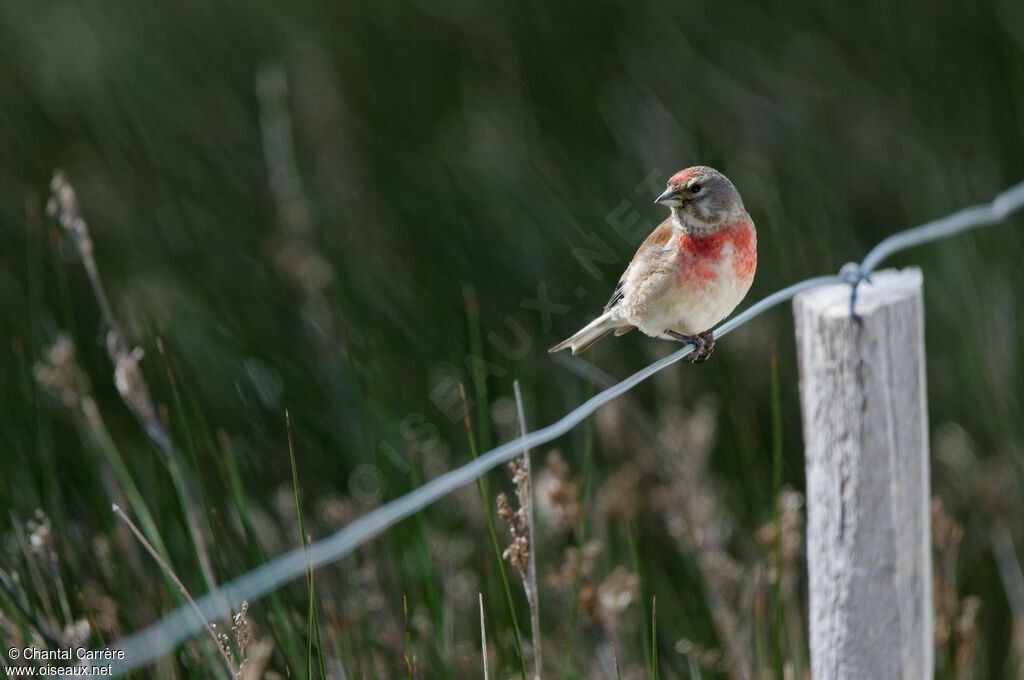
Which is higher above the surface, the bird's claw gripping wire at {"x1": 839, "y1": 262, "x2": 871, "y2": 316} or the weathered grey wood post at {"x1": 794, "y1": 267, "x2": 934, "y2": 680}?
the bird's claw gripping wire at {"x1": 839, "y1": 262, "x2": 871, "y2": 316}

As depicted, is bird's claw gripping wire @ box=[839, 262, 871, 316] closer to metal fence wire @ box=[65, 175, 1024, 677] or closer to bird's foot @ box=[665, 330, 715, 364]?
metal fence wire @ box=[65, 175, 1024, 677]

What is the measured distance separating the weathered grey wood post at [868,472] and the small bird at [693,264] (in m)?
0.52

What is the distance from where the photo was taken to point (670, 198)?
737 millimetres

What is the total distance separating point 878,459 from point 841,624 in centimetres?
22

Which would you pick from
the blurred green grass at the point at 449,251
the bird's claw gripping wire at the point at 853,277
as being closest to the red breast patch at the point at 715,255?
the blurred green grass at the point at 449,251

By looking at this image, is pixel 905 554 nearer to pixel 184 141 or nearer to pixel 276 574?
pixel 276 574

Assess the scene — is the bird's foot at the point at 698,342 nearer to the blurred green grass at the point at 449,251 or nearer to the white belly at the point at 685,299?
the white belly at the point at 685,299

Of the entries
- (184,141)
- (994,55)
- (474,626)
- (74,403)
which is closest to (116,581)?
(74,403)

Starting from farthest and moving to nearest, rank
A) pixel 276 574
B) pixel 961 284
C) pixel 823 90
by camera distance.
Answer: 1. pixel 823 90
2. pixel 961 284
3. pixel 276 574

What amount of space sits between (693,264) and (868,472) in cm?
62

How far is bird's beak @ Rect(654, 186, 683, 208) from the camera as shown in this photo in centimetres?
73

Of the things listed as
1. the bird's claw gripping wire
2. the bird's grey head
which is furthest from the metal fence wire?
the bird's grey head

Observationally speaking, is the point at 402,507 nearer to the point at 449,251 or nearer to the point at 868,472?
the point at 868,472

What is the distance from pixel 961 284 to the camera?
2.63m
